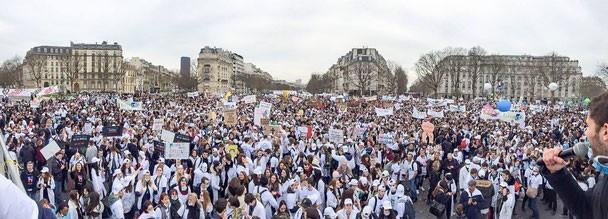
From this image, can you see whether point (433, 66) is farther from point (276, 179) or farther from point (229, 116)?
point (276, 179)

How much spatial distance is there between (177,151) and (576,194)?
11.1 meters

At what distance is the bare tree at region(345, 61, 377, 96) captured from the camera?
10112 cm

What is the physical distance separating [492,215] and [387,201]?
326cm

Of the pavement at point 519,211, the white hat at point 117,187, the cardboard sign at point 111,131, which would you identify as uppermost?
the cardboard sign at point 111,131

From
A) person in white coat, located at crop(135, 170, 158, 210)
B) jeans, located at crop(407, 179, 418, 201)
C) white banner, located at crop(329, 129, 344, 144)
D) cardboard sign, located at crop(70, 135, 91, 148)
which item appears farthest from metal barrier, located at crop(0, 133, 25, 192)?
white banner, located at crop(329, 129, 344, 144)

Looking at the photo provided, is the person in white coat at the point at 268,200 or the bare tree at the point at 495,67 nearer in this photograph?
the person in white coat at the point at 268,200

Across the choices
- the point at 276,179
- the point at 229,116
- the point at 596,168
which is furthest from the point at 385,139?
the point at 596,168

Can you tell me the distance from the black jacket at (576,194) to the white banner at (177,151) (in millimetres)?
10882

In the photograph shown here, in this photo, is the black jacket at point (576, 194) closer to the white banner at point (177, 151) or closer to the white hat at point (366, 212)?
the white hat at point (366, 212)

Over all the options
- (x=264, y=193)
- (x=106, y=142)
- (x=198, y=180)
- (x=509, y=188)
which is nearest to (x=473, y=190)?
(x=509, y=188)

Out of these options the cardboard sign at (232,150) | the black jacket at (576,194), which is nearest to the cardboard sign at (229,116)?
the cardboard sign at (232,150)

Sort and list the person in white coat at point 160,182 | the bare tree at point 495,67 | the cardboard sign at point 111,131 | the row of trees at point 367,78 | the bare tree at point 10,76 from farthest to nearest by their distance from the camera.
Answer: the row of trees at point 367,78 < the bare tree at point 10,76 < the bare tree at point 495,67 < the cardboard sign at point 111,131 < the person in white coat at point 160,182

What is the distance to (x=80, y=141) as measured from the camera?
43.4ft

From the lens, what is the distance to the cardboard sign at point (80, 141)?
42.9ft
